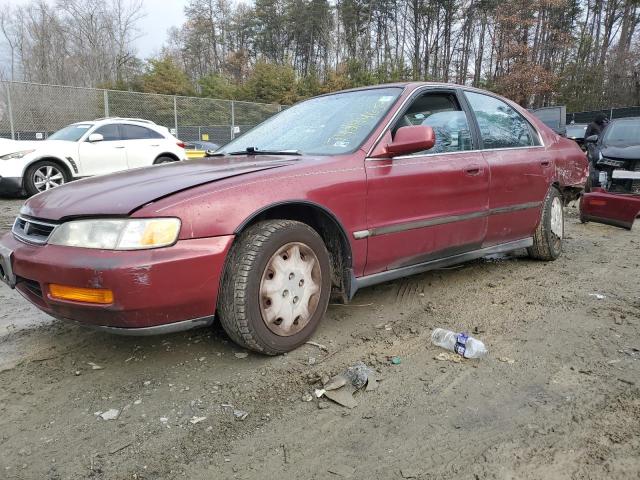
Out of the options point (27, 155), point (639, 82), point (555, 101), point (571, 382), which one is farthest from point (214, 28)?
point (571, 382)

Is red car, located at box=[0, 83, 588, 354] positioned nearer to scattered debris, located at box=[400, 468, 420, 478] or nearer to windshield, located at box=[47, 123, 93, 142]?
scattered debris, located at box=[400, 468, 420, 478]

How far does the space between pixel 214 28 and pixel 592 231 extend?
1962 inches

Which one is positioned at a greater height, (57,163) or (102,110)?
(102,110)

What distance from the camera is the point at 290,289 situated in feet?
8.45

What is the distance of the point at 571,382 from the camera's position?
90.7 inches

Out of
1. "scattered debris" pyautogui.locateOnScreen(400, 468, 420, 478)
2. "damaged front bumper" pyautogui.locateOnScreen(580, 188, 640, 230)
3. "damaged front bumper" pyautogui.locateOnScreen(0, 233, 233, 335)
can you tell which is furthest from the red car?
"damaged front bumper" pyautogui.locateOnScreen(580, 188, 640, 230)

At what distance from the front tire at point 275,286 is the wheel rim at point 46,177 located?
793cm

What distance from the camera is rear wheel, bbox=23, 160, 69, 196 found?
8672 mm

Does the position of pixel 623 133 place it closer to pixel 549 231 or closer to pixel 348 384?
pixel 549 231

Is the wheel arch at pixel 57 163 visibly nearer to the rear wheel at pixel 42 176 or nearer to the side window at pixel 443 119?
the rear wheel at pixel 42 176

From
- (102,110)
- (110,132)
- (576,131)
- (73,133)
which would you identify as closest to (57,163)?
(73,133)

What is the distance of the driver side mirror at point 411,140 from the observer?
2.81 meters

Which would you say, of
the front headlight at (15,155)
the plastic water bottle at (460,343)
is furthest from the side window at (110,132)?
the plastic water bottle at (460,343)

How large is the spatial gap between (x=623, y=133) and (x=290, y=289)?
28.1 feet
